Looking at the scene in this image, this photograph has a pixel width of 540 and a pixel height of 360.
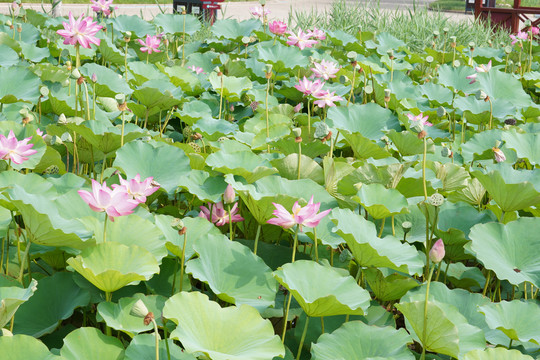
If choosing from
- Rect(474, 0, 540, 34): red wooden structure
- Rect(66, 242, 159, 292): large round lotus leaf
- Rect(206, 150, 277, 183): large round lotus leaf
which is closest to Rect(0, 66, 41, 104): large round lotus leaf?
Rect(206, 150, 277, 183): large round lotus leaf

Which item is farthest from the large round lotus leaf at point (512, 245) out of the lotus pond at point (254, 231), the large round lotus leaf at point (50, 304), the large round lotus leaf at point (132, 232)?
the large round lotus leaf at point (50, 304)

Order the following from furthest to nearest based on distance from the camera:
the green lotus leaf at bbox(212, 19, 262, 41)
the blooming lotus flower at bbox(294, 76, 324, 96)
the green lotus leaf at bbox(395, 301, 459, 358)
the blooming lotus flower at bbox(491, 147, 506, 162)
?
the green lotus leaf at bbox(212, 19, 262, 41) < the blooming lotus flower at bbox(294, 76, 324, 96) < the blooming lotus flower at bbox(491, 147, 506, 162) < the green lotus leaf at bbox(395, 301, 459, 358)

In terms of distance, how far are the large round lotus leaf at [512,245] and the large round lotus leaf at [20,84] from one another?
1302 mm

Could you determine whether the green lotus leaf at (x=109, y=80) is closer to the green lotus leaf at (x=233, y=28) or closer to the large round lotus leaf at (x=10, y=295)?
the green lotus leaf at (x=233, y=28)

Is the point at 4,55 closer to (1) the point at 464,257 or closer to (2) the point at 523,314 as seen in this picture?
(1) the point at 464,257

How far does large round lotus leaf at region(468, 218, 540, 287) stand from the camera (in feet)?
3.81

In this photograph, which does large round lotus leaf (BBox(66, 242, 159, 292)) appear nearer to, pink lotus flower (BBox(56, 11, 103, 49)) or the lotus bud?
the lotus bud

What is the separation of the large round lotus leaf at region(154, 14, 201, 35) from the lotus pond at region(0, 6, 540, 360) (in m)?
0.85

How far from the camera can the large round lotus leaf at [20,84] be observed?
1.76 meters

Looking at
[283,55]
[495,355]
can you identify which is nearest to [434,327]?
[495,355]

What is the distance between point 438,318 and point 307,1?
609 inches

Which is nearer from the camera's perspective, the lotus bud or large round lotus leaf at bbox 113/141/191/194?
the lotus bud

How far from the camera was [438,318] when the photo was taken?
0.91 m

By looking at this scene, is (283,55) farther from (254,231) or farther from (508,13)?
(508,13)
